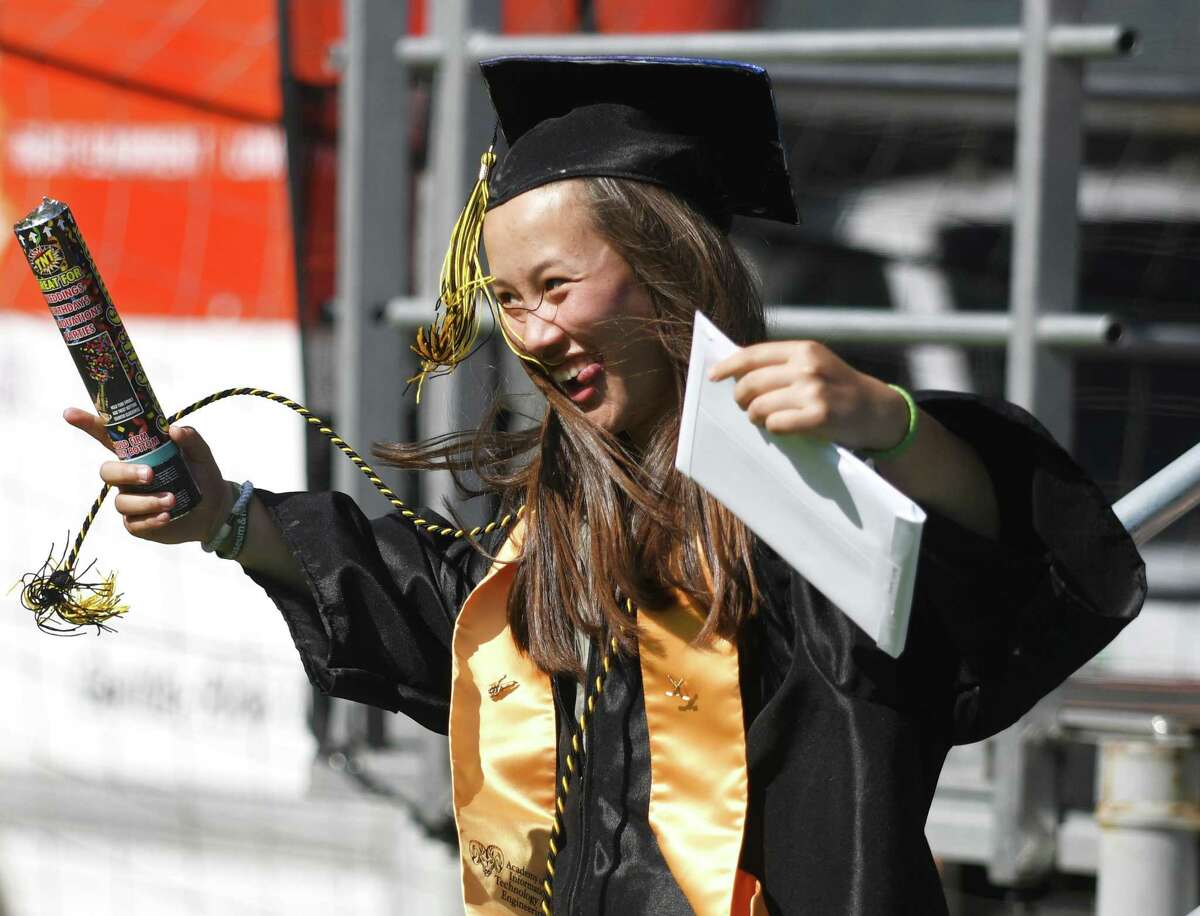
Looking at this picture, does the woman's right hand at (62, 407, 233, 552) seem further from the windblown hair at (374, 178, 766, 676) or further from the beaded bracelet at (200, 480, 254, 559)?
the windblown hair at (374, 178, 766, 676)

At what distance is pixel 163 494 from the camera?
1.51m

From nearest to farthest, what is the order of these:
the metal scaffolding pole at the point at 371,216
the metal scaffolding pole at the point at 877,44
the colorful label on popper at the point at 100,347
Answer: the colorful label on popper at the point at 100,347 < the metal scaffolding pole at the point at 877,44 < the metal scaffolding pole at the point at 371,216

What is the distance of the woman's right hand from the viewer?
1.50m

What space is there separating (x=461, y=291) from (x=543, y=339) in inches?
6.0

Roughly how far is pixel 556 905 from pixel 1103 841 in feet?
3.29

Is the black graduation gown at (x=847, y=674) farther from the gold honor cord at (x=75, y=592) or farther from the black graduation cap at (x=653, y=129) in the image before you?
the black graduation cap at (x=653, y=129)

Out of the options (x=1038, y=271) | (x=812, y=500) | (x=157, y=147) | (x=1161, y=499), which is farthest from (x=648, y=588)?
(x=157, y=147)

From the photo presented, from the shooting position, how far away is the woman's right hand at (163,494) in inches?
59.2

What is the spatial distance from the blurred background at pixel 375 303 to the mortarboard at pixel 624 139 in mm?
986

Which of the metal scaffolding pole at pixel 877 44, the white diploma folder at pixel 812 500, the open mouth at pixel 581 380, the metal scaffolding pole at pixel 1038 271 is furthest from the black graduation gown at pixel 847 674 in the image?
the metal scaffolding pole at pixel 877 44

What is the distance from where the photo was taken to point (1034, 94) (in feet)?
8.04

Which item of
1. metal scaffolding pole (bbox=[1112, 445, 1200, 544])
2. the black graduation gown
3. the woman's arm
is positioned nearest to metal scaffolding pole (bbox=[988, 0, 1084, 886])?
metal scaffolding pole (bbox=[1112, 445, 1200, 544])

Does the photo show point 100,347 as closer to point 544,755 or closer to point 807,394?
point 544,755

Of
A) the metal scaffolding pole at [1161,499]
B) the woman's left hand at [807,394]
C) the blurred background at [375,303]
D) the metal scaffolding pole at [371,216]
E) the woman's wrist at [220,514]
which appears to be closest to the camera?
the woman's left hand at [807,394]
